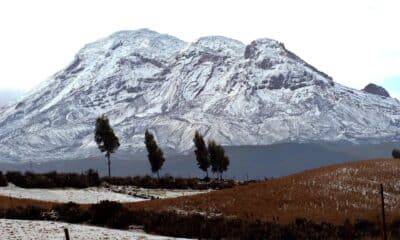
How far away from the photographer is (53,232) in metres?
33.6

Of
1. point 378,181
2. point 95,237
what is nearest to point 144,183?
point 378,181

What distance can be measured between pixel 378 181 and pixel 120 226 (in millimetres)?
21946

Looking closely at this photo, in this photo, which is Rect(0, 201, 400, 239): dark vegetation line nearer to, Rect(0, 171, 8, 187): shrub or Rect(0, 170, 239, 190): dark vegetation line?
Rect(0, 171, 8, 187): shrub

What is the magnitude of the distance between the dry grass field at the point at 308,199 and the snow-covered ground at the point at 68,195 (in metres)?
15.0

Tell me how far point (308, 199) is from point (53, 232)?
18.7 m

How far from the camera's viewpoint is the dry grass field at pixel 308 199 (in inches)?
1631

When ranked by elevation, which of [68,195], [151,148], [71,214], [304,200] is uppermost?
[151,148]

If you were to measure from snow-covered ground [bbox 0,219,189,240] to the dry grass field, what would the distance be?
8.28m

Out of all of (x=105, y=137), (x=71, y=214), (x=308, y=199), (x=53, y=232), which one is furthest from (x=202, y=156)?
(x=53, y=232)

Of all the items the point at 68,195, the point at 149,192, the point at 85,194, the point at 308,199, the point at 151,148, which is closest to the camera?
the point at 308,199

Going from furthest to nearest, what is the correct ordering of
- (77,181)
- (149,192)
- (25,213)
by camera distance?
(149,192) < (77,181) < (25,213)

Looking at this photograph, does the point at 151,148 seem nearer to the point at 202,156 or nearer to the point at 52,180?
the point at 202,156

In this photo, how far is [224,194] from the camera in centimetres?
4709

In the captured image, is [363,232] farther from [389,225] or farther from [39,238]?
[39,238]
